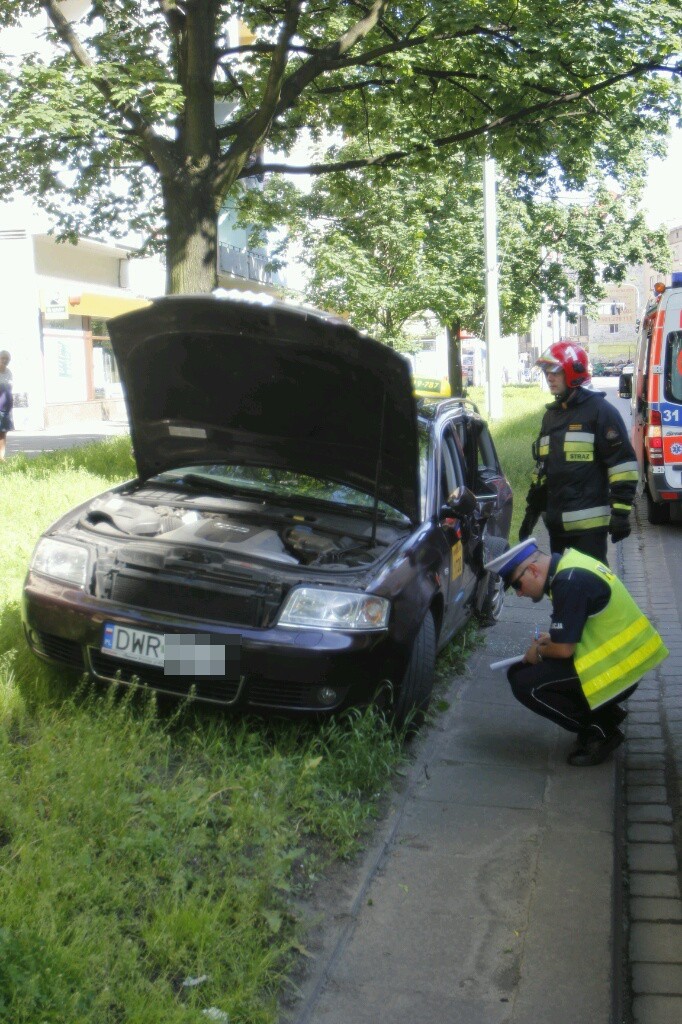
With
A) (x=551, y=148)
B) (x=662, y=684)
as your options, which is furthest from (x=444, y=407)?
(x=551, y=148)

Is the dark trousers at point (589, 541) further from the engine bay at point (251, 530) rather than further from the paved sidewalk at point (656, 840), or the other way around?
the engine bay at point (251, 530)

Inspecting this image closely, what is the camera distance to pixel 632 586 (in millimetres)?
9523

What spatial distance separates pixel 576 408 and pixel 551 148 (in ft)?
30.0

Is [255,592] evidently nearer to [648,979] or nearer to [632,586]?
[648,979]

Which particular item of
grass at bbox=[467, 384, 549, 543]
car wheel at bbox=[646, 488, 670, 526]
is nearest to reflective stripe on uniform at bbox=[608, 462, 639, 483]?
grass at bbox=[467, 384, 549, 543]

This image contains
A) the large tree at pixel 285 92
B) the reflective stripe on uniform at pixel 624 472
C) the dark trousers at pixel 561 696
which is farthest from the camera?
the large tree at pixel 285 92

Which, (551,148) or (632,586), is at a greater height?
(551,148)

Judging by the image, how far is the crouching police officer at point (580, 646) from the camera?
495 cm

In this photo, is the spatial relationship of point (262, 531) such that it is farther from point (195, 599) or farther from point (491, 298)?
point (491, 298)

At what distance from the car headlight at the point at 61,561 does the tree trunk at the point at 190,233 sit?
661cm

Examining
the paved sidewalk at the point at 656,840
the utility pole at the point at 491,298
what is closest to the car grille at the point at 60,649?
the paved sidewalk at the point at 656,840

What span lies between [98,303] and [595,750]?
2830 cm

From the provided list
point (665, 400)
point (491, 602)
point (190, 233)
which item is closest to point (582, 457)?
point (491, 602)

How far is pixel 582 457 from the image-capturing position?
6.36 metres
